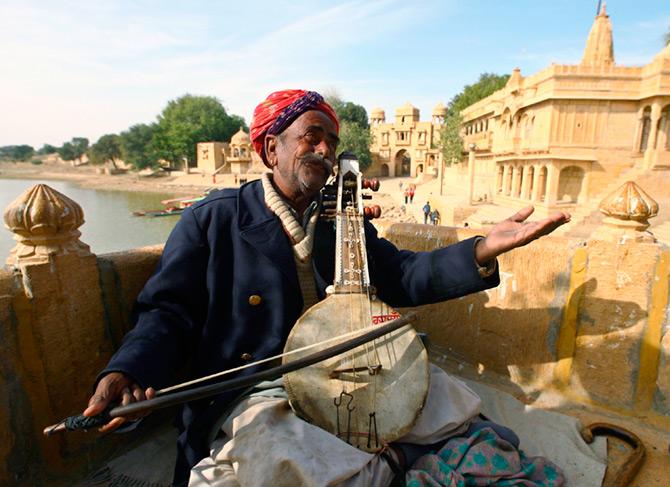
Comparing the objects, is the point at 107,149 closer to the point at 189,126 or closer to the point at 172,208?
Answer: the point at 189,126

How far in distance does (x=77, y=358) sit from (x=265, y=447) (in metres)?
1.29

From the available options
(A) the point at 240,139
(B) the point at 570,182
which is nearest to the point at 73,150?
(A) the point at 240,139

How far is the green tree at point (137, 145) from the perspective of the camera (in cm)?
6631

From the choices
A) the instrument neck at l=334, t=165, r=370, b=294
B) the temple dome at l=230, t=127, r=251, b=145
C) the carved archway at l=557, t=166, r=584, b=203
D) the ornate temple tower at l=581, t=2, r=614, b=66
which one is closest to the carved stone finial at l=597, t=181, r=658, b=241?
the instrument neck at l=334, t=165, r=370, b=294

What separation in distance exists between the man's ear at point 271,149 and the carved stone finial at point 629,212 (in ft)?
6.81

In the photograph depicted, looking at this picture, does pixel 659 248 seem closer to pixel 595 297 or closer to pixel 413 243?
pixel 595 297

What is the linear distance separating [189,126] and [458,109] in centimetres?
3949

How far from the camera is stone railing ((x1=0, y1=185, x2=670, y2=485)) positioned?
192cm

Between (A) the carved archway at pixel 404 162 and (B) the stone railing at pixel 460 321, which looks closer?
(B) the stone railing at pixel 460 321

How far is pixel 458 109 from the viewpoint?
49.5 metres

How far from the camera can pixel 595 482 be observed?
208cm

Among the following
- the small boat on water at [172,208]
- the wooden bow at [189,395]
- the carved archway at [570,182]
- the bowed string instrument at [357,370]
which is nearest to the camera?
the wooden bow at [189,395]

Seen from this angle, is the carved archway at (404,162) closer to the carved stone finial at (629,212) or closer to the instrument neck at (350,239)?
the carved stone finial at (629,212)

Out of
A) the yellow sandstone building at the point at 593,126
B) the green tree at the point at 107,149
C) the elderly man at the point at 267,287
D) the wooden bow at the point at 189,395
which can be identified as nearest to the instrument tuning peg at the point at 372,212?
the elderly man at the point at 267,287
